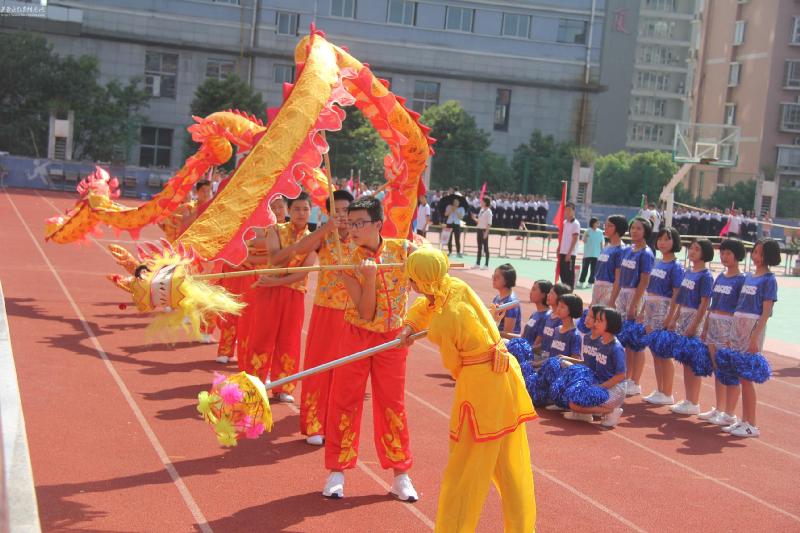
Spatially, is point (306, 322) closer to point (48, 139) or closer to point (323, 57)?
point (323, 57)

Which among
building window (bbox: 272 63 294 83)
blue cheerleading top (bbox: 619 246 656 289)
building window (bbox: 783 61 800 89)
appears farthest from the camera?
building window (bbox: 783 61 800 89)

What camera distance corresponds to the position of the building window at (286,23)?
4829 cm

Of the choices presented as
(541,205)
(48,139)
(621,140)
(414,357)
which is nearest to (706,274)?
(414,357)

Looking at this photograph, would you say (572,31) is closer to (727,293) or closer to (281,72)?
(281,72)

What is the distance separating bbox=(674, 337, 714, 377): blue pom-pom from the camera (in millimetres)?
9195

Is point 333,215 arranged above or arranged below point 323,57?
below

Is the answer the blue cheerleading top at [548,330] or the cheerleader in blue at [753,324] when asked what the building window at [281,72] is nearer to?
the blue cheerleading top at [548,330]

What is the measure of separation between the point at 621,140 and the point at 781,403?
5078 centimetres

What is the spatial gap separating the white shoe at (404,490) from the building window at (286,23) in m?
44.4

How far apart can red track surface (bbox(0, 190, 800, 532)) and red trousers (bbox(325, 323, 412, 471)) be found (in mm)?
290

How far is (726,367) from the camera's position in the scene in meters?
8.90

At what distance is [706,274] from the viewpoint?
9438 mm

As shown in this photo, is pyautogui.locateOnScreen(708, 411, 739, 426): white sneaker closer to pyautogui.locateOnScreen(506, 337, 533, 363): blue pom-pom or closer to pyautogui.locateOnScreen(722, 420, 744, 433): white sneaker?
pyautogui.locateOnScreen(722, 420, 744, 433): white sneaker

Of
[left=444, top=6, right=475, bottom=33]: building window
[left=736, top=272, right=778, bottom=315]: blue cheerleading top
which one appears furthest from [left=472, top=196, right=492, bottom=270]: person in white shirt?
[left=444, top=6, right=475, bottom=33]: building window
